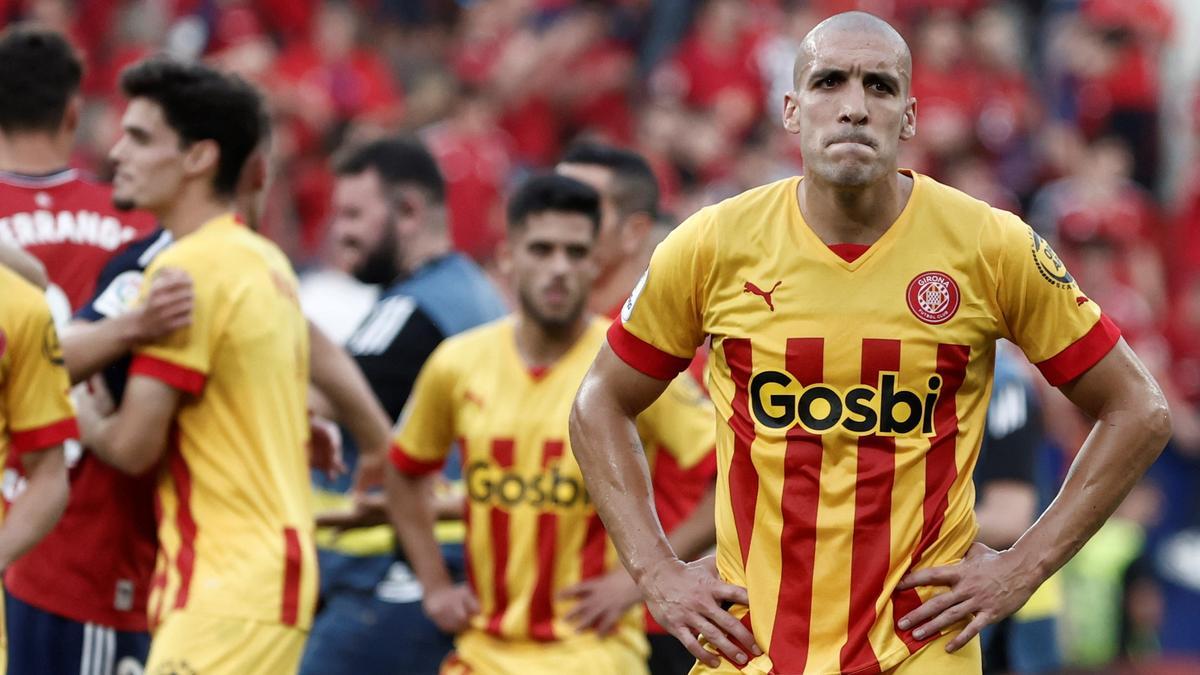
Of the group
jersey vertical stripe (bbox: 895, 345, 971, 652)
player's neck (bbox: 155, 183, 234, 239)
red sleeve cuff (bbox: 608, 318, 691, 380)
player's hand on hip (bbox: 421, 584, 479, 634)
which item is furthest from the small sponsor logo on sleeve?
jersey vertical stripe (bbox: 895, 345, 971, 652)

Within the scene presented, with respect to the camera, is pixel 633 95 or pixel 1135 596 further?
pixel 633 95

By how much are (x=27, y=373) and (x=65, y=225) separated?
1.35m

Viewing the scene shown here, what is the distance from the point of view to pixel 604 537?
21.8 ft

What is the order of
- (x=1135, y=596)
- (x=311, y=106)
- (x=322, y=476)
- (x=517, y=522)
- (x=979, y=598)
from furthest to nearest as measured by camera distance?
(x=311, y=106) < (x=1135, y=596) < (x=322, y=476) < (x=517, y=522) < (x=979, y=598)

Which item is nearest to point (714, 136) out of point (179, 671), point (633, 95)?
point (633, 95)

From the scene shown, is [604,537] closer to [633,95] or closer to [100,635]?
[100,635]

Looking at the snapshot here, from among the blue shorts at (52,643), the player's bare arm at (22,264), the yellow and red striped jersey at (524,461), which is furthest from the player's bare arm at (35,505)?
the yellow and red striped jersey at (524,461)

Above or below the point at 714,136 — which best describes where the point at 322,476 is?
below

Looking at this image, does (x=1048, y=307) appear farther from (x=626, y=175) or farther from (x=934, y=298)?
(x=626, y=175)

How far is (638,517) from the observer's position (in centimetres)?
493

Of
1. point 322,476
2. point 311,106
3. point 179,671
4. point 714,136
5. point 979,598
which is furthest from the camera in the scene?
point 714,136

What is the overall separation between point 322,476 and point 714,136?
881 centimetres

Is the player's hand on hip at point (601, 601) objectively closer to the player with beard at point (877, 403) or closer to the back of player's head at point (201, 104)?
the player with beard at point (877, 403)

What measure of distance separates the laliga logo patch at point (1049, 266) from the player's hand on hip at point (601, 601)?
228cm
